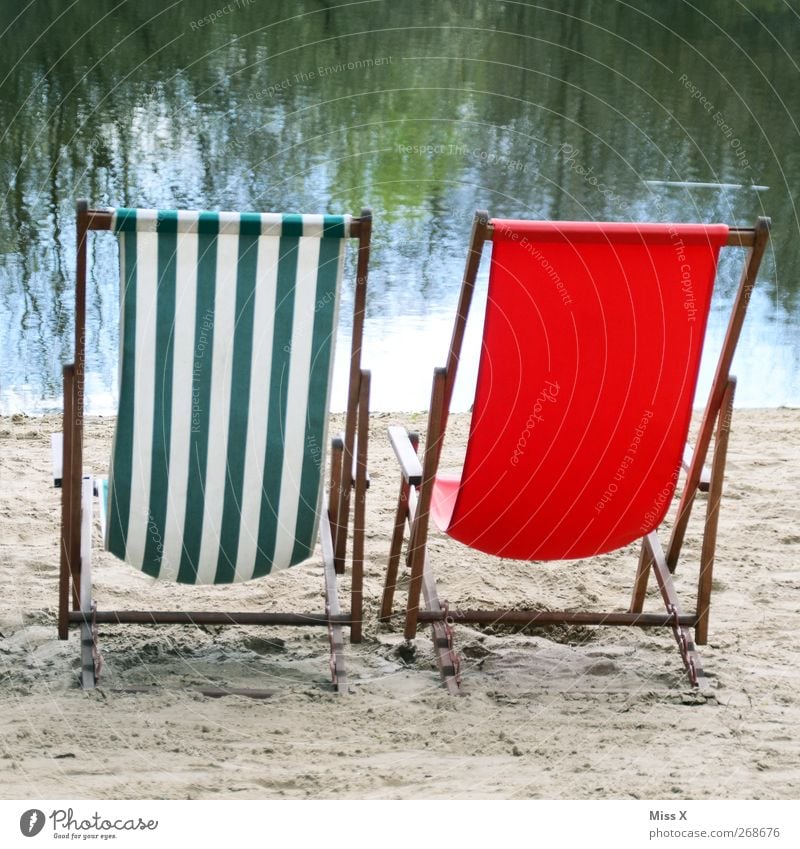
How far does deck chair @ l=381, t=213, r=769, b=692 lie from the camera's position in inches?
102

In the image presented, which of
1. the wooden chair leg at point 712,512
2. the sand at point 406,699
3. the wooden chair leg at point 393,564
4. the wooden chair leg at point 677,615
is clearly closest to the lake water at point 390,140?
the sand at point 406,699

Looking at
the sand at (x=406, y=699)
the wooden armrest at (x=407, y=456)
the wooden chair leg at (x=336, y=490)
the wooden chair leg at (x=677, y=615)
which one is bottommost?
the sand at (x=406, y=699)

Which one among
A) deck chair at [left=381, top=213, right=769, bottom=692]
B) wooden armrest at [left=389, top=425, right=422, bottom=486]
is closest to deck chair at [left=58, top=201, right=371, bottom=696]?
wooden armrest at [left=389, top=425, right=422, bottom=486]

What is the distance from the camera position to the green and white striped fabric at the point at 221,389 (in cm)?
262

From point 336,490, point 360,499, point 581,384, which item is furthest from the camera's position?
point 336,490

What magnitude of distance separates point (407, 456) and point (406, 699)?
55cm

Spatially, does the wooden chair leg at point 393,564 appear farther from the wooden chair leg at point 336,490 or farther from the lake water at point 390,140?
the lake water at point 390,140

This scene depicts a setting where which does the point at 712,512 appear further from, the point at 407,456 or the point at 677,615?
the point at 407,456

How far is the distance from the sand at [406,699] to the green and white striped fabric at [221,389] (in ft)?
0.96

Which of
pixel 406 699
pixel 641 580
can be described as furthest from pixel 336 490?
pixel 641 580

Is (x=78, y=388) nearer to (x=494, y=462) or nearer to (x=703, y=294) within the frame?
(x=494, y=462)

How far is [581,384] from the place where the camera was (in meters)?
2.75

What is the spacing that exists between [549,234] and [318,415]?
0.65 m

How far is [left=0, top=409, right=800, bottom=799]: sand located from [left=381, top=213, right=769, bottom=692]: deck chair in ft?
0.39
